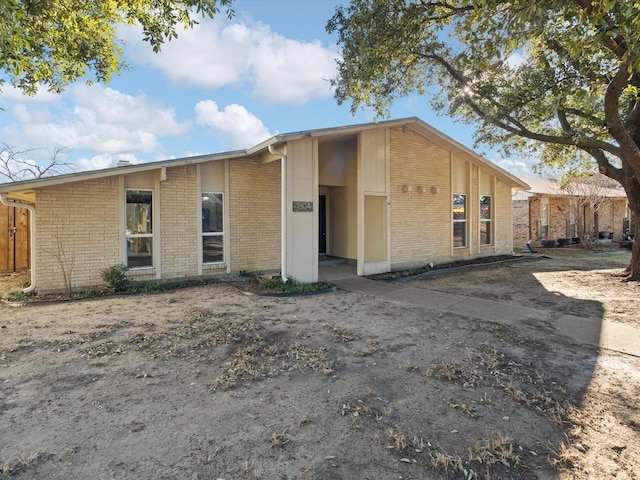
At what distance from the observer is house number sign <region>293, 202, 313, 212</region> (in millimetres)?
9281

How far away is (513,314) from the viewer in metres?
6.67

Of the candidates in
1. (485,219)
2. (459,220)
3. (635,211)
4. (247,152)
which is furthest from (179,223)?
(635,211)

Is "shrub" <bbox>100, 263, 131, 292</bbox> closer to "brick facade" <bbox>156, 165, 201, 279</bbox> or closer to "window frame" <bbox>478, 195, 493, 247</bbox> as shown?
"brick facade" <bbox>156, 165, 201, 279</bbox>

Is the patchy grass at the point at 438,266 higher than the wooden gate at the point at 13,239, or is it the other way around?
the wooden gate at the point at 13,239

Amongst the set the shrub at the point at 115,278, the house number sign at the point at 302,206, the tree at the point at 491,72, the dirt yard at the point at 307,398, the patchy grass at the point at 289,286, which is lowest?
the dirt yard at the point at 307,398

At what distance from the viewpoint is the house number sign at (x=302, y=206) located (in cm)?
928

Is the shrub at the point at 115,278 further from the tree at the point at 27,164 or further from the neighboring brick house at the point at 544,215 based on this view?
the neighboring brick house at the point at 544,215

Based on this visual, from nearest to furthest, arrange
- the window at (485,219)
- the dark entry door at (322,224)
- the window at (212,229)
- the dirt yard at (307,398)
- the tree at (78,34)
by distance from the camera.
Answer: the dirt yard at (307,398) < the tree at (78,34) < the window at (212,229) < the dark entry door at (322,224) < the window at (485,219)

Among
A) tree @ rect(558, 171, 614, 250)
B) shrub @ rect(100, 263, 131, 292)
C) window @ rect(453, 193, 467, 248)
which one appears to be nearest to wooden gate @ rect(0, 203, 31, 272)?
shrub @ rect(100, 263, 131, 292)

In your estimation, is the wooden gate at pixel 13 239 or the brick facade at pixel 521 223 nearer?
the wooden gate at pixel 13 239

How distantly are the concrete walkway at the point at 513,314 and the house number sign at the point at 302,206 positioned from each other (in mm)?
2227

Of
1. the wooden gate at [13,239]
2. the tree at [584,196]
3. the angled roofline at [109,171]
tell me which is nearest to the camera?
the angled roofline at [109,171]

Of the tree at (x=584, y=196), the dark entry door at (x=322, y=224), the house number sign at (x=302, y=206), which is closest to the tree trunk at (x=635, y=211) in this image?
the house number sign at (x=302, y=206)

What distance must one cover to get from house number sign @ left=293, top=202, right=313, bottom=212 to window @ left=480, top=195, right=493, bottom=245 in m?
9.02
